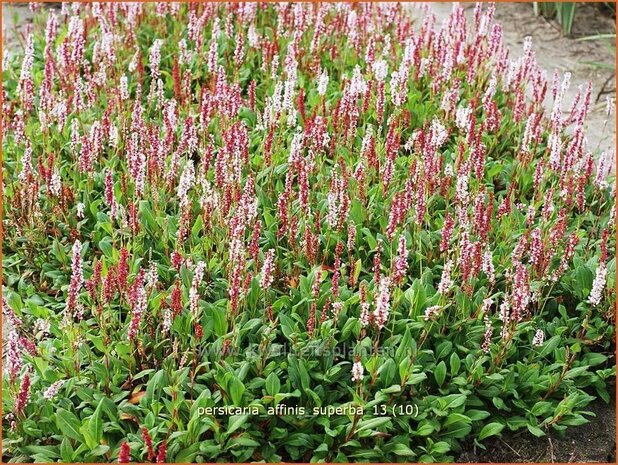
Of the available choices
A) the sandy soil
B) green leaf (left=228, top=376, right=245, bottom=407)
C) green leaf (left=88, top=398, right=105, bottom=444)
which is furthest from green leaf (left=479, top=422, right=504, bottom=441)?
the sandy soil

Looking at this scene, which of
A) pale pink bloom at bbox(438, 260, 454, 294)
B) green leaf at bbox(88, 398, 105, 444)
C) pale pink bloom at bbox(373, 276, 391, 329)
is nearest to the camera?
green leaf at bbox(88, 398, 105, 444)

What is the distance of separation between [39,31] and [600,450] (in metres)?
5.59

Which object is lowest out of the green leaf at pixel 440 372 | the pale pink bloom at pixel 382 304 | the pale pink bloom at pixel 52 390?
the green leaf at pixel 440 372

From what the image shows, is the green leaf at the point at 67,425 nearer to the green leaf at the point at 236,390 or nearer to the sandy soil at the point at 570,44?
the green leaf at the point at 236,390

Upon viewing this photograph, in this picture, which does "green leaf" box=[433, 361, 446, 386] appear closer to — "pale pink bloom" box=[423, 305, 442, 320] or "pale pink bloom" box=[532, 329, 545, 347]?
"pale pink bloom" box=[423, 305, 442, 320]

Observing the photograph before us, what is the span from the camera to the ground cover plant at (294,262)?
4086 mm

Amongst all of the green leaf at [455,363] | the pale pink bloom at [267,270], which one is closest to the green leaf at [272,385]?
the pale pink bloom at [267,270]

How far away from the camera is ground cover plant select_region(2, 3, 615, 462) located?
161 inches

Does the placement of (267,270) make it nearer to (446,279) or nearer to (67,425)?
(446,279)

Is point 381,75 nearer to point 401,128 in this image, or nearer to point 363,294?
point 401,128

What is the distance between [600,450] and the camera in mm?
4367

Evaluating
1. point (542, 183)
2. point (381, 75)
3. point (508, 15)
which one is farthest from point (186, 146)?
point (508, 15)

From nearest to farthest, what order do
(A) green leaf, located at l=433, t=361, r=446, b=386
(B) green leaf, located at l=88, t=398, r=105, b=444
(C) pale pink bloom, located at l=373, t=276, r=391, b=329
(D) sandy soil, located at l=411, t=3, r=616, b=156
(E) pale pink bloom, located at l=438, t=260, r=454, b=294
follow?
(B) green leaf, located at l=88, t=398, r=105, b=444 < (C) pale pink bloom, located at l=373, t=276, r=391, b=329 < (E) pale pink bloom, located at l=438, t=260, r=454, b=294 < (A) green leaf, located at l=433, t=361, r=446, b=386 < (D) sandy soil, located at l=411, t=3, r=616, b=156

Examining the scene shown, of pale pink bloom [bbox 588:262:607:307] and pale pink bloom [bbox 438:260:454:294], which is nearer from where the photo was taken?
pale pink bloom [bbox 438:260:454:294]
